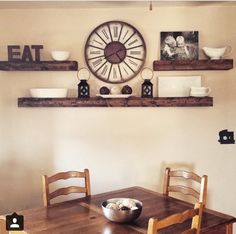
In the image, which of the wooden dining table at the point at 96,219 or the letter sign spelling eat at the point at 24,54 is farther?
the letter sign spelling eat at the point at 24,54

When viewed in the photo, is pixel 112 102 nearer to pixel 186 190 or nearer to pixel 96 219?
pixel 186 190

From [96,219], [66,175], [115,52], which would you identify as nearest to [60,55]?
[115,52]

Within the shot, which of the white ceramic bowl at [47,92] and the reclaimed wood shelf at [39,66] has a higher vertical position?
the reclaimed wood shelf at [39,66]

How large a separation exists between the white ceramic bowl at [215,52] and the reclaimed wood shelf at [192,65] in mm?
49

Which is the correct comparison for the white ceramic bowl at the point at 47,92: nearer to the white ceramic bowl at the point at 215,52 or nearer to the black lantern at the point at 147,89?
the black lantern at the point at 147,89

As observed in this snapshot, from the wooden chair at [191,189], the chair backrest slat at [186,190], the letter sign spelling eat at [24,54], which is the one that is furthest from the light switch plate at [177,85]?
the letter sign spelling eat at [24,54]

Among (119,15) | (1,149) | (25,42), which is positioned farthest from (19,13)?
(1,149)

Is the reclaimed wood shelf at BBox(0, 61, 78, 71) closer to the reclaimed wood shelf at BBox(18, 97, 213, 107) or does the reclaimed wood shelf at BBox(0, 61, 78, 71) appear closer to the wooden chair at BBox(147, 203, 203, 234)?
the reclaimed wood shelf at BBox(18, 97, 213, 107)

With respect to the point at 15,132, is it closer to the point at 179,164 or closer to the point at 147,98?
the point at 147,98

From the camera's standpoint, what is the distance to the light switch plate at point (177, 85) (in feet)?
9.99

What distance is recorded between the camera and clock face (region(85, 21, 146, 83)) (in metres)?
3.04

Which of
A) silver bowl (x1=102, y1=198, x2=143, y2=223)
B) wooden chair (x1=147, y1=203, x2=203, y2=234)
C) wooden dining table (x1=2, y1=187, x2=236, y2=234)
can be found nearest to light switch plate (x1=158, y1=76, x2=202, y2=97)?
wooden dining table (x1=2, y1=187, x2=236, y2=234)

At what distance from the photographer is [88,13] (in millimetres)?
3037

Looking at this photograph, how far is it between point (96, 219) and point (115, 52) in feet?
5.19
